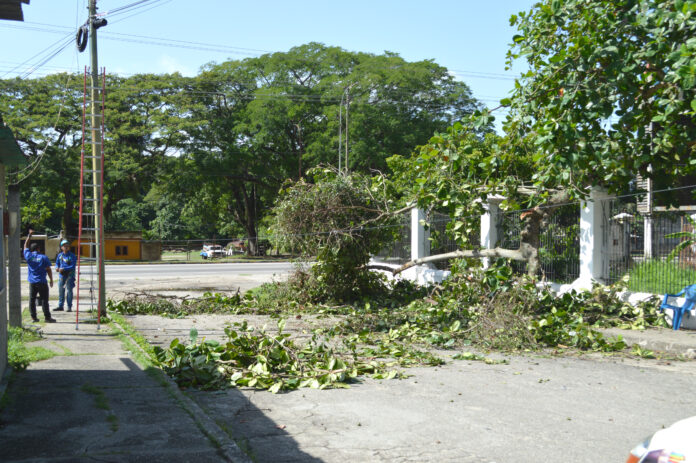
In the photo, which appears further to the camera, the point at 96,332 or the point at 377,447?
the point at 96,332

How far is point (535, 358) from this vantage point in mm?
9172

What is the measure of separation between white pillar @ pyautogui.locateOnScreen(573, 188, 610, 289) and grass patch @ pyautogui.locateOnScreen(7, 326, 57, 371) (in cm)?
964

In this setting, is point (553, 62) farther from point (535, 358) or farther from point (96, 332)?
point (96, 332)

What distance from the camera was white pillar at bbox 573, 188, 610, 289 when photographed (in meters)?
12.2

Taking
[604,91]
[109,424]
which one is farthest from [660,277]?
[109,424]

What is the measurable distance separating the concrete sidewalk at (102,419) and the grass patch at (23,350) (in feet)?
0.63

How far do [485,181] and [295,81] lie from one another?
102ft

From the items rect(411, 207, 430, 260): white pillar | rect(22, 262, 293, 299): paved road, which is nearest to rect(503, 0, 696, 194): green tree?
rect(411, 207, 430, 260): white pillar

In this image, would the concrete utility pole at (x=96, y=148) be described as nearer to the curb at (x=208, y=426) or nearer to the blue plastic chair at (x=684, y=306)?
the curb at (x=208, y=426)

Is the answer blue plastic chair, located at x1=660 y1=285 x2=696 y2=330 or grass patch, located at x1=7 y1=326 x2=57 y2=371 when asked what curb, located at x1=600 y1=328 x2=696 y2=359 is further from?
grass patch, located at x1=7 y1=326 x2=57 y2=371

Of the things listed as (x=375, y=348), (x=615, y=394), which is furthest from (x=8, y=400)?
(x=615, y=394)

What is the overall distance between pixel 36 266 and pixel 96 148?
8.80ft

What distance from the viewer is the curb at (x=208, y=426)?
4.92 metres

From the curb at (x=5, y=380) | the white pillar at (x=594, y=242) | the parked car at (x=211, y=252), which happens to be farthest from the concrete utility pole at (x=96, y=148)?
the parked car at (x=211, y=252)
